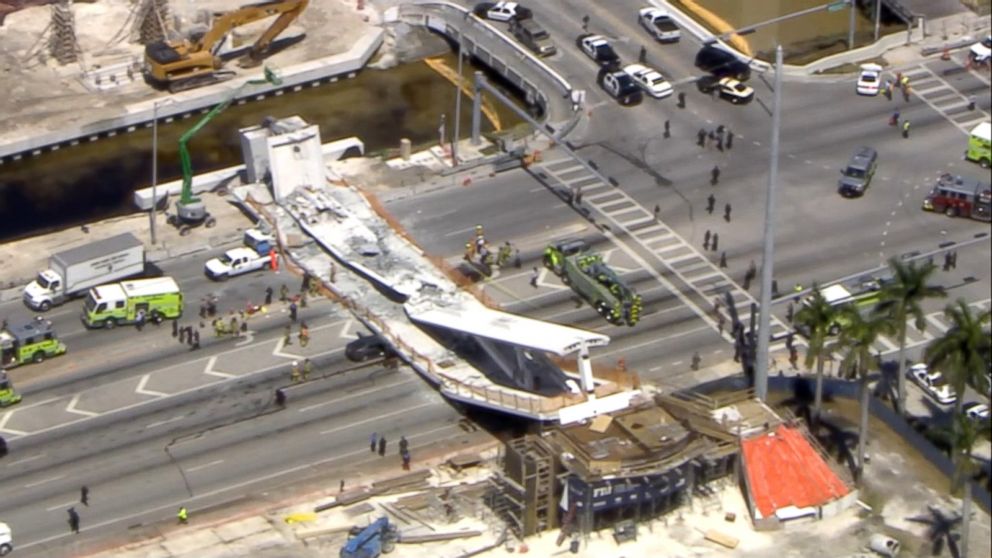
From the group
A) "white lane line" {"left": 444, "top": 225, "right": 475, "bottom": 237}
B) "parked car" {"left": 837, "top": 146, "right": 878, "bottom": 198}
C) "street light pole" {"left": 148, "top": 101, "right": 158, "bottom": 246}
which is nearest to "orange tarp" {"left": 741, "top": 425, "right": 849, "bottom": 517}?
"parked car" {"left": 837, "top": 146, "right": 878, "bottom": 198}

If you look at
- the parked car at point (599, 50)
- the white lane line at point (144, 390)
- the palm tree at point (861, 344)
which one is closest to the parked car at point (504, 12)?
the parked car at point (599, 50)

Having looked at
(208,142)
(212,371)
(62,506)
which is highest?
(62,506)

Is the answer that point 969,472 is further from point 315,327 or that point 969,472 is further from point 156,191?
point 156,191

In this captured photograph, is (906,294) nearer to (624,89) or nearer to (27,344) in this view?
(624,89)

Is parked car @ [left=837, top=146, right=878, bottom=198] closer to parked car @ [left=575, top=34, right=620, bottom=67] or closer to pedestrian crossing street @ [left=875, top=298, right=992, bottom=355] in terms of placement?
pedestrian crossing street @ [left=875, top=298, right=992, bottom=355]

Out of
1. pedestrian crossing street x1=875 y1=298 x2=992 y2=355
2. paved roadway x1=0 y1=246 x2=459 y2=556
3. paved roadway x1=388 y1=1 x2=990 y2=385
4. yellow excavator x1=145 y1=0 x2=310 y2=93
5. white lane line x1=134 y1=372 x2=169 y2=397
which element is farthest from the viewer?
yellow excavator x1=145 y1=0 x2=310 y2=93

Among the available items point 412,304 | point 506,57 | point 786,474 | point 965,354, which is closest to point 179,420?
point 412,304

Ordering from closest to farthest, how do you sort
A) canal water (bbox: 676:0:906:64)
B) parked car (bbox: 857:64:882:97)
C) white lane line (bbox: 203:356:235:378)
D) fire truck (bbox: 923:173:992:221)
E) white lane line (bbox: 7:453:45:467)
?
white lane line (bbox: 7:453:45:467) → white lane line (bbox: 203:356:235:378) → fire truck (bbox: 923:173:992:221) → parked car (bbox: 857:64:882:97) → canal water (bbox: 676:0:906:64)
